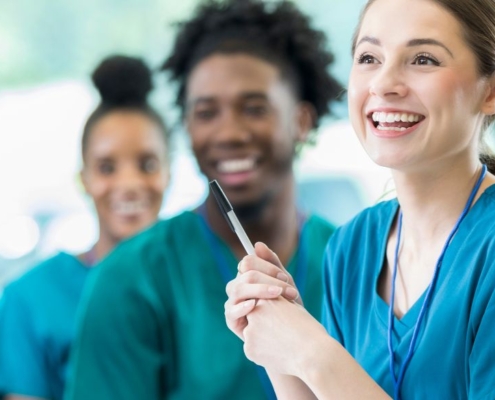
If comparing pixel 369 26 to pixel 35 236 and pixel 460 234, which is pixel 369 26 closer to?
pixel 460 234

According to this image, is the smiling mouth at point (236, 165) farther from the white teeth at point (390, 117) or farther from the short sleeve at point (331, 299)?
the white teeth at point (390, 117)

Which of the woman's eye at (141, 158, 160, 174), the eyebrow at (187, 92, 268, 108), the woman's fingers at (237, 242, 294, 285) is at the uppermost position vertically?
the eyebrow at (187, 92, 268, 108)

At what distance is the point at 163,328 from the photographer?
1641mm

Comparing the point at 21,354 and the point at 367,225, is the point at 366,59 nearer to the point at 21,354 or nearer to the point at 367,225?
the point at 367,225

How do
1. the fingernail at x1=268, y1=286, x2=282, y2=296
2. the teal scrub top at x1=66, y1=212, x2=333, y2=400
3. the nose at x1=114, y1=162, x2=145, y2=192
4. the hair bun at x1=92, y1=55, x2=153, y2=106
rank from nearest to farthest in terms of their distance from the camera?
the fingernail at x1=268, y1=286, x2=282, y2=296 < the teal scrub top at x1=66, y1=212, x2=333, y2=400 < the nose at x1=114, y1=162, x2=145, y2=192 < the hair bun at x1=92, y1=55, x2=153, y2=106

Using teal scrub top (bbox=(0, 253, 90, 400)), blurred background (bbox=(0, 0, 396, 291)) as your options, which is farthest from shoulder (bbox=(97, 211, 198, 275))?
blurred background (bbox=(0, 0, 396, 291))

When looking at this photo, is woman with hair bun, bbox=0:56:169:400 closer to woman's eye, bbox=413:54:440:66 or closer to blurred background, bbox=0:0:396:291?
blurred background, bbox=0:0:396:291

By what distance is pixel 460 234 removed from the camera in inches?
41.2

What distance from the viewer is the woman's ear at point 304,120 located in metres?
1.86

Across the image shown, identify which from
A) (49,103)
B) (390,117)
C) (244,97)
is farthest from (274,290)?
(49,103)

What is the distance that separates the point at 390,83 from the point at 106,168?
4.36 feet

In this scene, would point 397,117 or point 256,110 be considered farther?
point 256,110

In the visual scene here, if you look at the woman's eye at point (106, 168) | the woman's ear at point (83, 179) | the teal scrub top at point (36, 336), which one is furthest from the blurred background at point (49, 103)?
the teal scrub top at point (36, 336)

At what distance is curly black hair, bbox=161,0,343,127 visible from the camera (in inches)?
71.1
